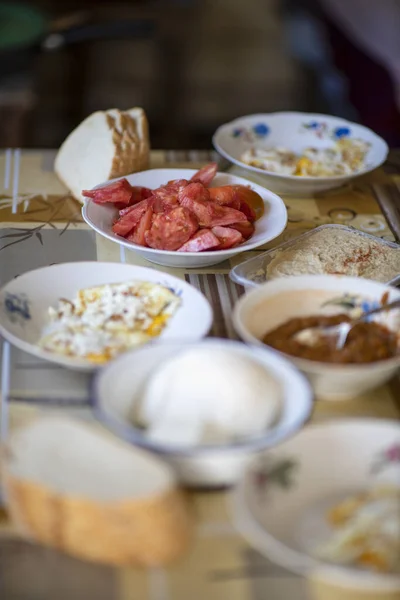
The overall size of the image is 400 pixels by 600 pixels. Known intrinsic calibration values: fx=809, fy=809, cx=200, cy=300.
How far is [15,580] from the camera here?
2.78ft

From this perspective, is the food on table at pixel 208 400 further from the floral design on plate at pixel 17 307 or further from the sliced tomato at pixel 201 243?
the sliced tomato at pixel 201 243

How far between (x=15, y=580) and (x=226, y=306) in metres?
0.60

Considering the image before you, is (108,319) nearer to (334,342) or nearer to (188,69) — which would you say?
(334,342)

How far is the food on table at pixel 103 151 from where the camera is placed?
165cm

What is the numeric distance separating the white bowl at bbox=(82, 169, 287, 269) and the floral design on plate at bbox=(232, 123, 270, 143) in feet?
0.93

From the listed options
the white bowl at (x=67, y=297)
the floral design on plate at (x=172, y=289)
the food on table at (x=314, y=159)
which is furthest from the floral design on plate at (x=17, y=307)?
the food on table at (x=314, y=159)

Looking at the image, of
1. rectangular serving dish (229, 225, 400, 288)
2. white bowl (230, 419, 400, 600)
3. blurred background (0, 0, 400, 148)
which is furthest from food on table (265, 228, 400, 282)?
blurred background (0, 0, 400, 148)

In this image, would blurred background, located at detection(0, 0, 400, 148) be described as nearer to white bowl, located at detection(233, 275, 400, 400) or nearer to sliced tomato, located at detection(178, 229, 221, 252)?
sliced tomato, located at detection(178, 229, 221, 252)

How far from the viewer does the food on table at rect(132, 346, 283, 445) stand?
0.93 m

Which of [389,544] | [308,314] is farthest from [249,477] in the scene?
[308,314]

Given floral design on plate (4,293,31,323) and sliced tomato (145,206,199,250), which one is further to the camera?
sliced tomato (145,206,199,250)

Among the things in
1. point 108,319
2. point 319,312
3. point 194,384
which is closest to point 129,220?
point 108,319

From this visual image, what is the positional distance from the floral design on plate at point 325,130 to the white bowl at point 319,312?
2.69 ft

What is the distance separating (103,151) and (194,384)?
836 mm
